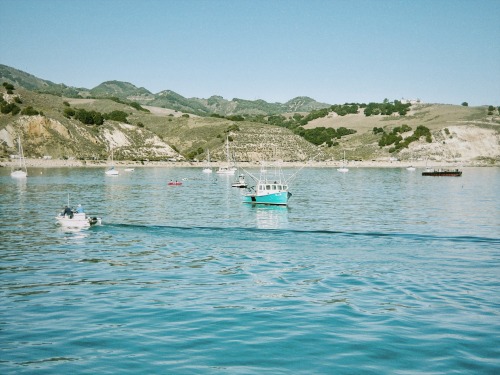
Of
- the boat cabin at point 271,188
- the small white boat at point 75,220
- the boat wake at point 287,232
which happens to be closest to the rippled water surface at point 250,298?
the boat wake at point 287,232

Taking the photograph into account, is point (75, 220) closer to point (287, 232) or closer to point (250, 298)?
point (287, 232)

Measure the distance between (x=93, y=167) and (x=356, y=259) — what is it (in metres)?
177

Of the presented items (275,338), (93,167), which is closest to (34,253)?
(275,338)

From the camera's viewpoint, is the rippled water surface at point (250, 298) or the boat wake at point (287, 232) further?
the boat wake at point (287, 232)

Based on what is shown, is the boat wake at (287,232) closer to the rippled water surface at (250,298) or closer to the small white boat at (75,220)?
the rippled water surface at (250,298)

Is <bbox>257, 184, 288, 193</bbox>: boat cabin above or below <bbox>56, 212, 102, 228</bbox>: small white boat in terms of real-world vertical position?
above

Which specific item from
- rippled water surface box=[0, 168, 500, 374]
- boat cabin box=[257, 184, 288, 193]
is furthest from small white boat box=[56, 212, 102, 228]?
boat cabin box=[257, 184, 288, 193]

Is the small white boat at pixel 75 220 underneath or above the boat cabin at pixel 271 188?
underneath

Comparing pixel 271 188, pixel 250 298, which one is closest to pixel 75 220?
pixel 250 298


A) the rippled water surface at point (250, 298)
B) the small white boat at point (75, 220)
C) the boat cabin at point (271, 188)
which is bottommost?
the rippled water surface at point (250, 298)

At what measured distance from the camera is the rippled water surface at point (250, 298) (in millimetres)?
17000

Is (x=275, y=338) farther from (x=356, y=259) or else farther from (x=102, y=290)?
(x=356, y=259)

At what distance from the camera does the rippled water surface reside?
17.0 metres

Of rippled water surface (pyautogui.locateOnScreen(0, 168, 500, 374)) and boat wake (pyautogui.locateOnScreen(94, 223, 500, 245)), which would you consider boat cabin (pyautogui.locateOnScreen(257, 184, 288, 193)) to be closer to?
rippled water surface (pyautogui.locateOnScreen(0, 168, 500, 374))
